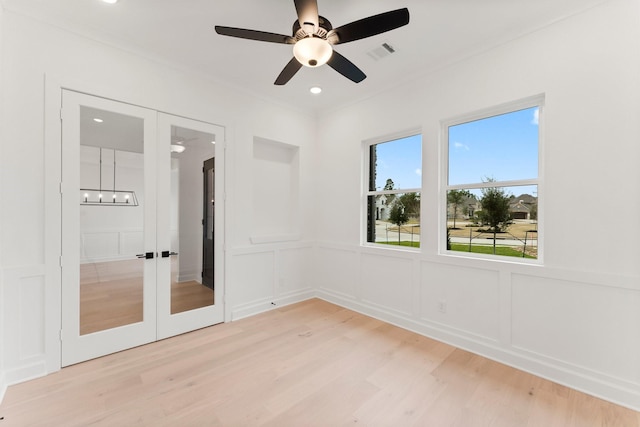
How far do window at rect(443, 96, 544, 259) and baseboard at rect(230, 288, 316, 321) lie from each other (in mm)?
2258

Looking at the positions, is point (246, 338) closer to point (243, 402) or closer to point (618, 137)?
point (243, 402)

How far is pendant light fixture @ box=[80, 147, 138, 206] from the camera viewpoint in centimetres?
253

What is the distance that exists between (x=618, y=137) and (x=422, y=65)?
5.88ft

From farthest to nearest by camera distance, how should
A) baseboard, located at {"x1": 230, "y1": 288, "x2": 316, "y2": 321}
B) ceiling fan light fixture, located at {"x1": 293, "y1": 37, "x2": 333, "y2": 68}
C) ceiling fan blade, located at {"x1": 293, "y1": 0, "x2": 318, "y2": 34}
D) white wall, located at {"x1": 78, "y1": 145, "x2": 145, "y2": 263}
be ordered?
baseboard, located at {"x1": 230, "y1": 288, "x2": 316, "y2": 321} → white wall, located at {"x1": 78, "y1": 145, "x2": 145, "y2": 263} → ceiling fan light fixture, located at {"x1": 293, "y1": 37, "x2": 333, "y2": 68} → ceiling fan blade, located at {"x1": 293, "y1": 0, "x2": 318, "y2": 34}

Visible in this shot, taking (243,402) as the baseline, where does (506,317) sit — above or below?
above

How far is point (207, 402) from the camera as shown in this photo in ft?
6.58

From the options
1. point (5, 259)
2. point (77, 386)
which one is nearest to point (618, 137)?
point (77, 386)

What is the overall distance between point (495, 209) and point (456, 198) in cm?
39

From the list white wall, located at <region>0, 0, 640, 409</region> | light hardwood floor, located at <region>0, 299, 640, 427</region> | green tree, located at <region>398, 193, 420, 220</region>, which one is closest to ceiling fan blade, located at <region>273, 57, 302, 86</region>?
white wall, located at <region>0, 0, 640, 409</region>

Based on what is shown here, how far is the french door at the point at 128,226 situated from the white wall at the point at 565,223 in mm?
2636

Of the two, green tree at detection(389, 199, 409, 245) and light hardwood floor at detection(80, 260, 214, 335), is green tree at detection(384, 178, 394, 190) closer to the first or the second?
green tree at detection(389, 199, 409, 245)

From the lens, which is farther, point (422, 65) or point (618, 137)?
point (422, 65)

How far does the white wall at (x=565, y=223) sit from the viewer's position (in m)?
2.01

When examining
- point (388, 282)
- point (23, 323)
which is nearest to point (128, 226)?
point (23, 323)
